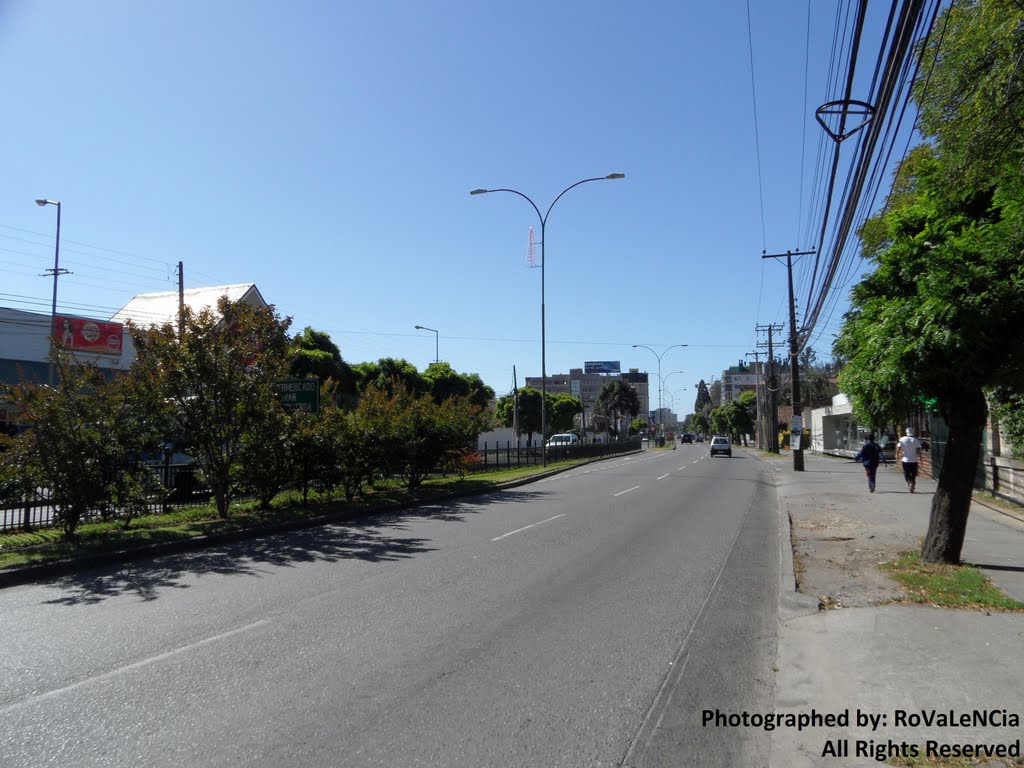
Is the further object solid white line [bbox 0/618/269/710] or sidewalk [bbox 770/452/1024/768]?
solid white line [bbox 0/618/269/710]

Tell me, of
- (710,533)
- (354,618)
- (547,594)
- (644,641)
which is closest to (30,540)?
(354,618)

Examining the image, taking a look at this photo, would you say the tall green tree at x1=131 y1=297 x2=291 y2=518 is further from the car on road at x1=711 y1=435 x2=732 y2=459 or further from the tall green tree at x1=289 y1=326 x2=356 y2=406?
the car on road at x1=711 y1=435 x2=732 y2=459

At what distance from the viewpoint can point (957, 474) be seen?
8797 millimetres

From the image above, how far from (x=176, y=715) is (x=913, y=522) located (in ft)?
42.8

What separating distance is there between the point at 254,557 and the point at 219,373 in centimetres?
489

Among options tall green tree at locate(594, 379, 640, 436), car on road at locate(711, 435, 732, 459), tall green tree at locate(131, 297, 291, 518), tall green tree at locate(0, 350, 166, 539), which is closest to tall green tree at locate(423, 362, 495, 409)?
car on road at locate(711, 435, 732, 459)

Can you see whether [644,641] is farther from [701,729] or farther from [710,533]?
[710,533]

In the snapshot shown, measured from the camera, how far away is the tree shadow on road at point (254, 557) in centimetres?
891

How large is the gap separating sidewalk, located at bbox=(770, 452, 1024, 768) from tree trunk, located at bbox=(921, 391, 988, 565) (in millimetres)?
520

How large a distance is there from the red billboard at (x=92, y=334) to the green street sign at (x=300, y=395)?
19822 millimetres

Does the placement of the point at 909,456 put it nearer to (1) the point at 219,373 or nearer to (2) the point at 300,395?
(2) the point at 300,395

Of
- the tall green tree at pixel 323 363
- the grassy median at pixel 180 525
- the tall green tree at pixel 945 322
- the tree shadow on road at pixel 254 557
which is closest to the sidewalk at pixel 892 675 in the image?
the tall green tree at pixel 945 322

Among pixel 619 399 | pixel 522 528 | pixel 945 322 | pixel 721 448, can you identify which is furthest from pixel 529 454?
pixel 619 399

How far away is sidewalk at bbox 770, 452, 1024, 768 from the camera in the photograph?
4316 mm
